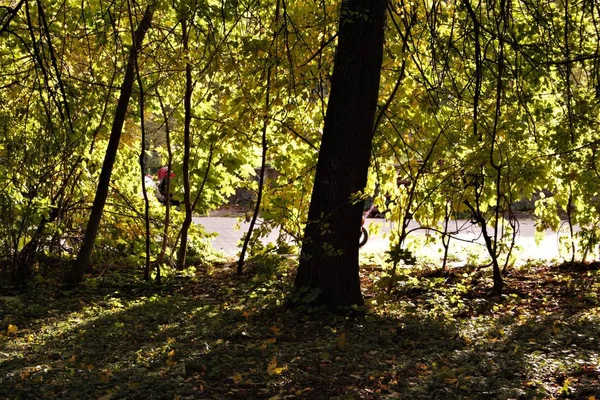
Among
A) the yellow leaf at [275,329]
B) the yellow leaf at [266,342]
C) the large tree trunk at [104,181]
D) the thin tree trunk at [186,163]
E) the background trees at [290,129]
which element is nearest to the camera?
the yellow leaf at [266,342]

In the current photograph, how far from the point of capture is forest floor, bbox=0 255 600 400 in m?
4.27

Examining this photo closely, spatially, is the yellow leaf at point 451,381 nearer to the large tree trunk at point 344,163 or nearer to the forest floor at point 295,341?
the forest floor at point 295,341

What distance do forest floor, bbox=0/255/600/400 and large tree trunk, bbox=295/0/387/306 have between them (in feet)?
1.26

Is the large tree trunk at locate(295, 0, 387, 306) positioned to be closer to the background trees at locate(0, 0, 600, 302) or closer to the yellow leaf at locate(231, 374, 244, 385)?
the background trees at locate(0, 0, 600, 302)

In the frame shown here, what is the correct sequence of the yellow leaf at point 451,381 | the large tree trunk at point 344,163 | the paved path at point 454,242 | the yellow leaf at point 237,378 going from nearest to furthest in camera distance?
the yellow leaf at point 451,381
the yellow leaf at point 237,378
the large tree trunk at point 344,163
the paved path at point 454,242

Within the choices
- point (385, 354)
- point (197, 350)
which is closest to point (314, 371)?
point (385, 354)

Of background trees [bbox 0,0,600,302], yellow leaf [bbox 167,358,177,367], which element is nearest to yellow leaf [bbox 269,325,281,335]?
yellow leaf [bbox 167,358,177,367]

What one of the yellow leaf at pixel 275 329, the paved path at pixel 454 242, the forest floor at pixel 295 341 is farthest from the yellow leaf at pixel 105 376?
the paved path at pixel 454 242

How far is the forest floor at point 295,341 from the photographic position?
4.27 metres

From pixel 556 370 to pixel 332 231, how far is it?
2.34 meters

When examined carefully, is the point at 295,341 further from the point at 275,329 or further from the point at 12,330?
the point at 12,330

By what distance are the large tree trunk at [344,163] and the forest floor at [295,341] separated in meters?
0.38

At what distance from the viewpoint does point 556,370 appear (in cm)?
446

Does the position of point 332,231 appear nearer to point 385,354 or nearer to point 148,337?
point 385,354
